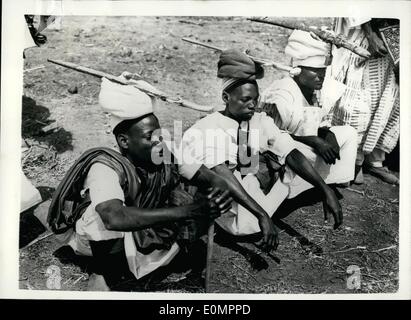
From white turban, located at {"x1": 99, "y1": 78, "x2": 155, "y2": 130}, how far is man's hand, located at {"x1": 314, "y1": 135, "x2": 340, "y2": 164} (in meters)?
1.20

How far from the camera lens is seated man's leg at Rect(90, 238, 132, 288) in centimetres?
374

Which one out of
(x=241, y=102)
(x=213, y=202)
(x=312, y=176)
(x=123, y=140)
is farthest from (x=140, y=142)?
(x=312, y=176)

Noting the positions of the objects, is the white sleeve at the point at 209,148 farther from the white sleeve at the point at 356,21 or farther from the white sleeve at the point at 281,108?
the white sleeve at the point at 356,21

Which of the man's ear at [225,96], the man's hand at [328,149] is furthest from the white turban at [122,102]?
the man's hand at [328,149]

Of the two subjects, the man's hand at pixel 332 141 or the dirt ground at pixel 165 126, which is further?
the man's hand at pixel 332 141

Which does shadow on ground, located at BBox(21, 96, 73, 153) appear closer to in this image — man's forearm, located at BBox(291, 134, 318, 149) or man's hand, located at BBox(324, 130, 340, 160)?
man's forearm, located at BBox(291, 134, 318, 149)

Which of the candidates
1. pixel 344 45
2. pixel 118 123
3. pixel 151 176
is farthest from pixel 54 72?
pixel 344 45

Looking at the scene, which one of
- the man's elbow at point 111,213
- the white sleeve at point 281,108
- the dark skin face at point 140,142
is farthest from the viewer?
the white sleeve at point 281,108

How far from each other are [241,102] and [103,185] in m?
1.11

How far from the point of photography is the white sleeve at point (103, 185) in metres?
3.69

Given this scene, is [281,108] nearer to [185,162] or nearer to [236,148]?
[236,148]

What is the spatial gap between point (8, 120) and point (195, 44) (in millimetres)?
1400

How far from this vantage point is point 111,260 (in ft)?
12.3

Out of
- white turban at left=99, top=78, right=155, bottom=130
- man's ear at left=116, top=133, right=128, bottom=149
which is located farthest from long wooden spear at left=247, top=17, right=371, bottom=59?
man's ear at left=116, top=133, right=128, bottom=149
